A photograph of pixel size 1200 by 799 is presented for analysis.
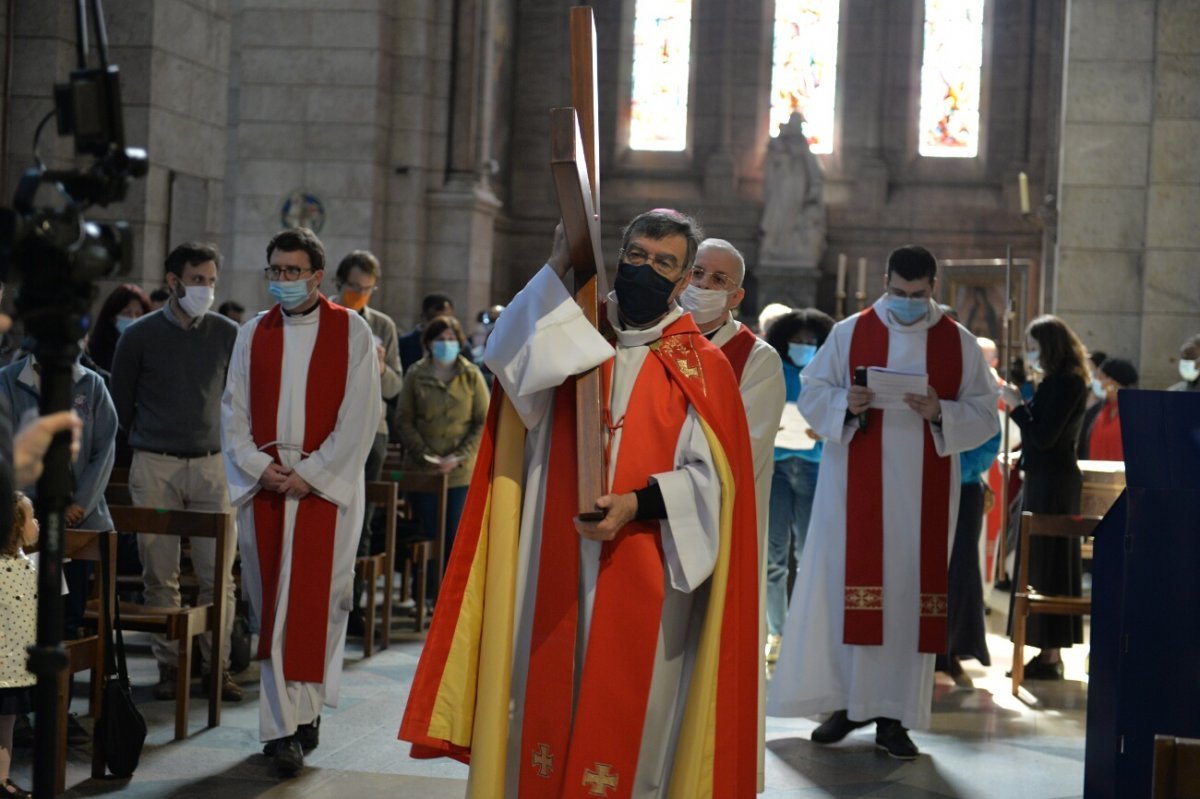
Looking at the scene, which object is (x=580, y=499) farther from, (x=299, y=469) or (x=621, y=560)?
(x=299, y=469)

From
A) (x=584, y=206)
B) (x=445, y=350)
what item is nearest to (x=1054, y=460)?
(x=445, y=350)

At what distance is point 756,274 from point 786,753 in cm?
1440

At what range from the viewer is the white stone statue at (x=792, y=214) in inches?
788

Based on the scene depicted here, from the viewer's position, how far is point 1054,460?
7.96 metres

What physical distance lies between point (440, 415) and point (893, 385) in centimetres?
343

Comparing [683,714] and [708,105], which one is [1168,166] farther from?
[708,105]

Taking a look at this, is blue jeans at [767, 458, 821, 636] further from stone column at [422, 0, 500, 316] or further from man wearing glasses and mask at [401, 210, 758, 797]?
stone column at [422, 0, 500, 316]

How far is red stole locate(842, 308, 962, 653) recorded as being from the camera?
605 centimetres

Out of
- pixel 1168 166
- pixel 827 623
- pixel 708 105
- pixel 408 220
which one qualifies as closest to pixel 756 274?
pixel 708 105

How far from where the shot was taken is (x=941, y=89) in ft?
71.6

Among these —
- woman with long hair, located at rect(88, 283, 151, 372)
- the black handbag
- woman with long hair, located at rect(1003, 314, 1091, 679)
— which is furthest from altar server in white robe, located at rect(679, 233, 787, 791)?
woman with long hair, located at rect(88, 283, 151, 372)

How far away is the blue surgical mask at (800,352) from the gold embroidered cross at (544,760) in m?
4.77

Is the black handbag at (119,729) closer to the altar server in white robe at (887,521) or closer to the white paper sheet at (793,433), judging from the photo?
the altar server in white robe at (887,521)

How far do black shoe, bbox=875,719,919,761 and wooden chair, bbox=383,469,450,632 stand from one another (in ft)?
9.60
